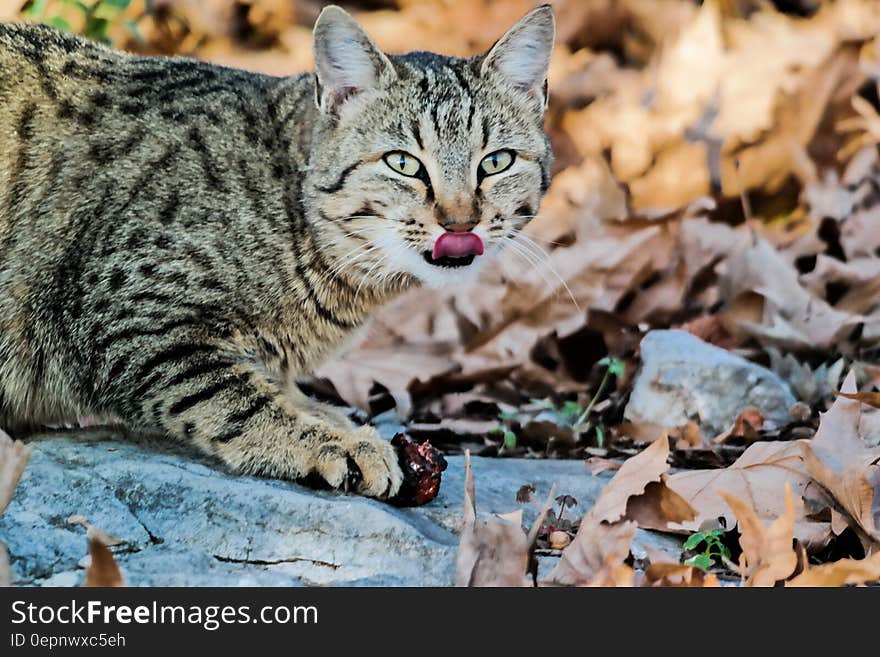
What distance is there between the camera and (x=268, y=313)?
11.0 ft

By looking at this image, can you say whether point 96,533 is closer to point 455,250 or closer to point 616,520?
point 616,520

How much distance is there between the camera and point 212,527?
2.66 m

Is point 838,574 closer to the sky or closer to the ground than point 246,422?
closer to the ground

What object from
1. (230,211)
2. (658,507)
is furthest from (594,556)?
(230,211)

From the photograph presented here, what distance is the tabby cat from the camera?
10.6 ft

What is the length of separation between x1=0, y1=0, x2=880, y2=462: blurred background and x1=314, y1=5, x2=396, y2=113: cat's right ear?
2.44ft

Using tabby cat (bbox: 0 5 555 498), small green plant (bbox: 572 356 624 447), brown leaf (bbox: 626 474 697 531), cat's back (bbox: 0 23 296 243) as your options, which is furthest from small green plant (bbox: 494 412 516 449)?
cat's back (bbox: 0 23 296 243)

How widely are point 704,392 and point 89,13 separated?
10.5 feet

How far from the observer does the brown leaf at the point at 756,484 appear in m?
2.80

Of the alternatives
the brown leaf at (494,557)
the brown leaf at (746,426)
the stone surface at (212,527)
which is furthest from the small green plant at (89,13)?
the brown leaf at (494,557)

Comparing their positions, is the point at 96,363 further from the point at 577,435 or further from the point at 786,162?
the point at 786,162

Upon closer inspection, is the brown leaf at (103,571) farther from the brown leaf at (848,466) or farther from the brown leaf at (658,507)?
the brown leaf at (848,466)

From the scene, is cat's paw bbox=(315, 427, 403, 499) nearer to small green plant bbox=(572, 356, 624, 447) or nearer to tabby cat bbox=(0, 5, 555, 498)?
tabby cat bbox=(0, 5, 555, 498)

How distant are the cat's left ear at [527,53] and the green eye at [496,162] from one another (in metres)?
0.26
